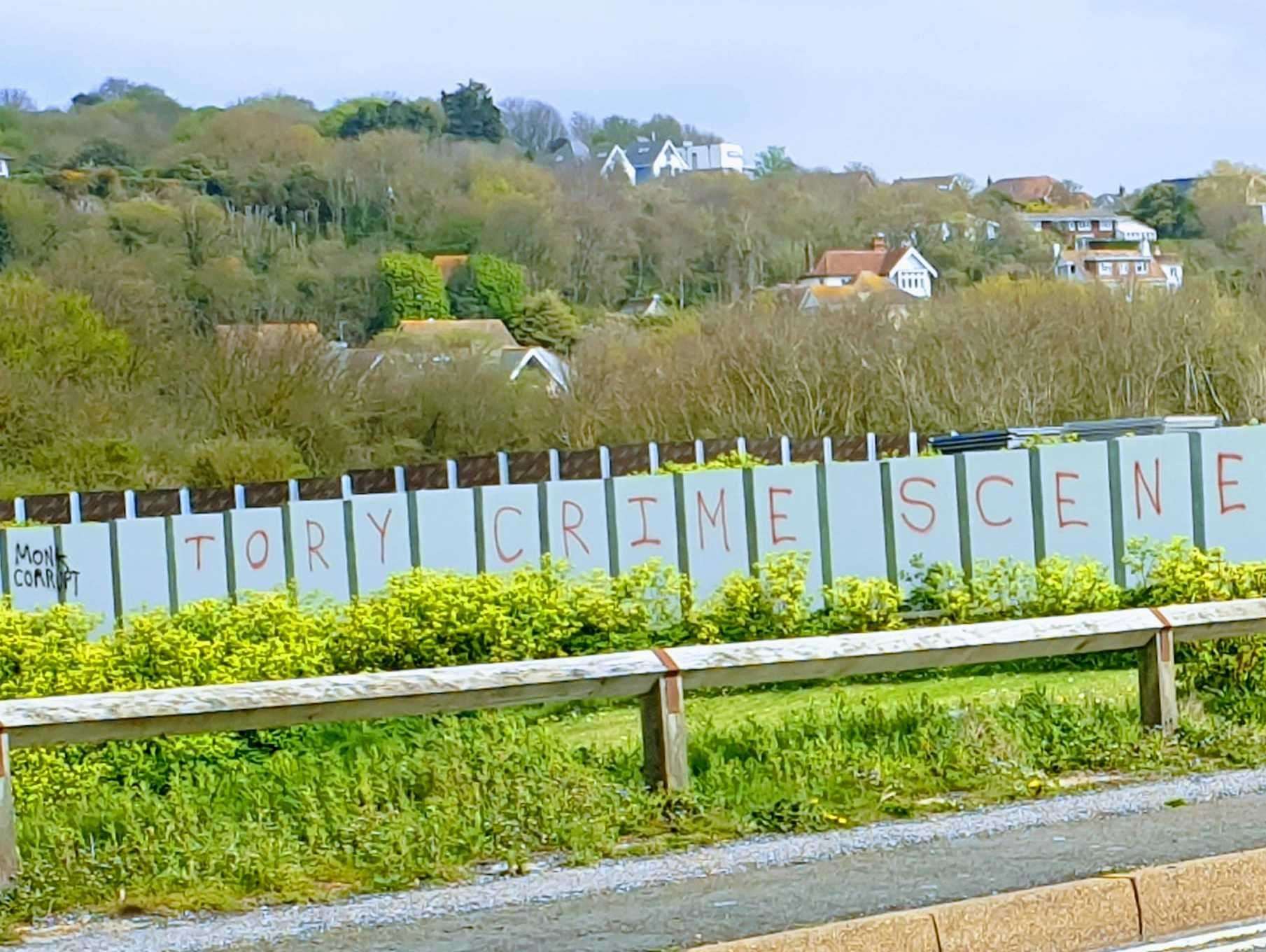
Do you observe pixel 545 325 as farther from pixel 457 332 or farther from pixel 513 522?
pixel 513 522

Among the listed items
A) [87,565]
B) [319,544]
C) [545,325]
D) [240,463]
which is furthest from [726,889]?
[545,325]

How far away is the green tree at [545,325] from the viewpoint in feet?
Answer: 357

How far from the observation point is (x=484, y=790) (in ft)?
27.7

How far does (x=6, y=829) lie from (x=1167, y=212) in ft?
562

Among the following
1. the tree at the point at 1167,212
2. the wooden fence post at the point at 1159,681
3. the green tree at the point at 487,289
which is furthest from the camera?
the tree at the point at 1167,212

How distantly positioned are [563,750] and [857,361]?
50710 mm

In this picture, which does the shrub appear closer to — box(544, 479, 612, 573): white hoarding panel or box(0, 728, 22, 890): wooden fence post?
box(544, 479, 612, 573): white hoarding panel

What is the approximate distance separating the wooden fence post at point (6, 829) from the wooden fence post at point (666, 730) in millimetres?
2558

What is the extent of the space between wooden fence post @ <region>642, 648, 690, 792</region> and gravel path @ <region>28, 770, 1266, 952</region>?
51 centimetres

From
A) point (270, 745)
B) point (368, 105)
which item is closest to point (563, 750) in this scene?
point (270, 745)

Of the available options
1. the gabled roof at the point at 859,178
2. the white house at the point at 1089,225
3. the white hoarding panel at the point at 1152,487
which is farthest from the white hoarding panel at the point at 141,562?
the white house at the point at 1089,225

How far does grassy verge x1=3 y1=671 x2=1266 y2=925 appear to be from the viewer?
7.64 m

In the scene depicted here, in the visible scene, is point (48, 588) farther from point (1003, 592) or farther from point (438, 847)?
point (438, 847)

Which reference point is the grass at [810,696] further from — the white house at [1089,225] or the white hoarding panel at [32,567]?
the white house at [1089,225]
